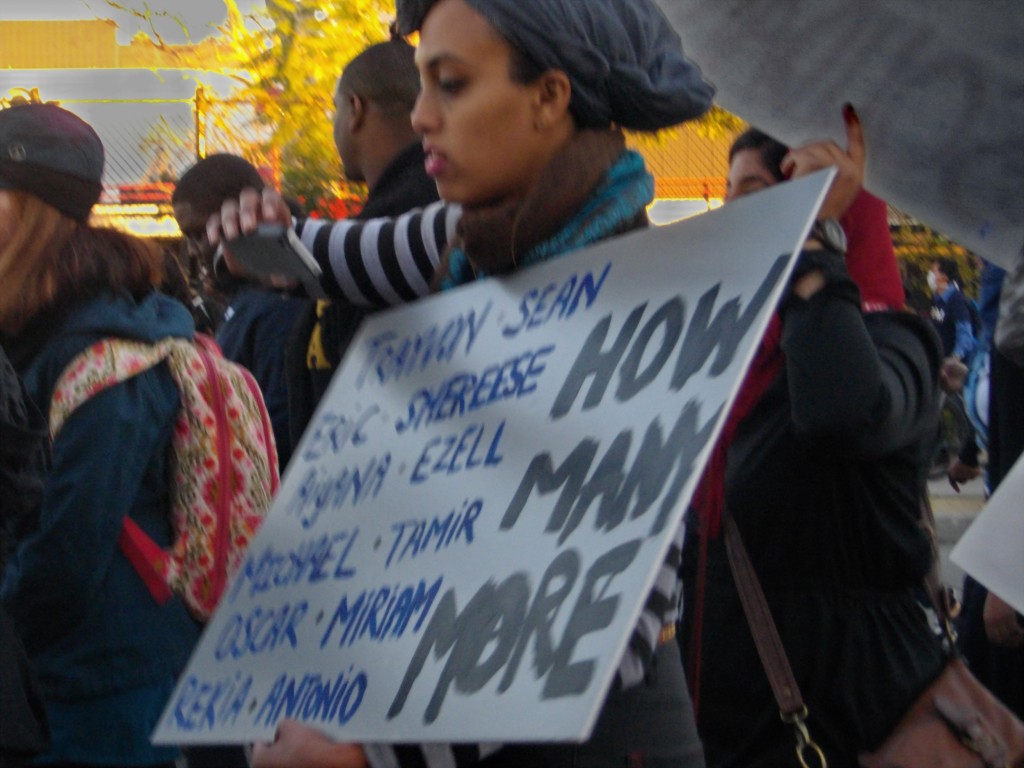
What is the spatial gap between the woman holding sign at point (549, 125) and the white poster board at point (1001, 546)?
0.57 m

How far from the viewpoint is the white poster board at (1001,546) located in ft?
7.28

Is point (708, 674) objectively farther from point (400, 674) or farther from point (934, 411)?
point (400, 674)

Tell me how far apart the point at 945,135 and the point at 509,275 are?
67 cm

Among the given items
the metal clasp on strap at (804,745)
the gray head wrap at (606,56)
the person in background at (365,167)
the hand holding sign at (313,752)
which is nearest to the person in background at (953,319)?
the person in background at (365,167)

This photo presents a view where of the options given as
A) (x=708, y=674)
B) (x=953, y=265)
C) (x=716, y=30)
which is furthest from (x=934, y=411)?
(x=953, y=265)

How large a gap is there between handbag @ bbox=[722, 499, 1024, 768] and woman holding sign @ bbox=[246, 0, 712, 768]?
0.77 meters

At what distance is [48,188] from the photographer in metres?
3.18

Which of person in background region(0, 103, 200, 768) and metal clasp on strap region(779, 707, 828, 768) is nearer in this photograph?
metal clasp on strap region(779, 707, 828, 768)

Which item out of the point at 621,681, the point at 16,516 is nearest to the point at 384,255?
the point at 16,516

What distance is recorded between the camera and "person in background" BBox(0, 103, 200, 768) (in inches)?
113

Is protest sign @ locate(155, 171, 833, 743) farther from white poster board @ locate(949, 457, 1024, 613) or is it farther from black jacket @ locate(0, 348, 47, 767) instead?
white poster board @ locate(949, 457, 1024, 613)

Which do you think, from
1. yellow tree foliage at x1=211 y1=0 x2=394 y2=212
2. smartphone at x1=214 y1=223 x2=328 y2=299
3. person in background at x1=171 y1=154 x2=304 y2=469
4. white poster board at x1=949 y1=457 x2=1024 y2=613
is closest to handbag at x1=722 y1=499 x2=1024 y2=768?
white poster board at x1=949 y1=457 x2=1024 y2=613

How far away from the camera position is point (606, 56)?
2.00 m

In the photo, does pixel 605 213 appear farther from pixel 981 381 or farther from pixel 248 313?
pixel 981 381
